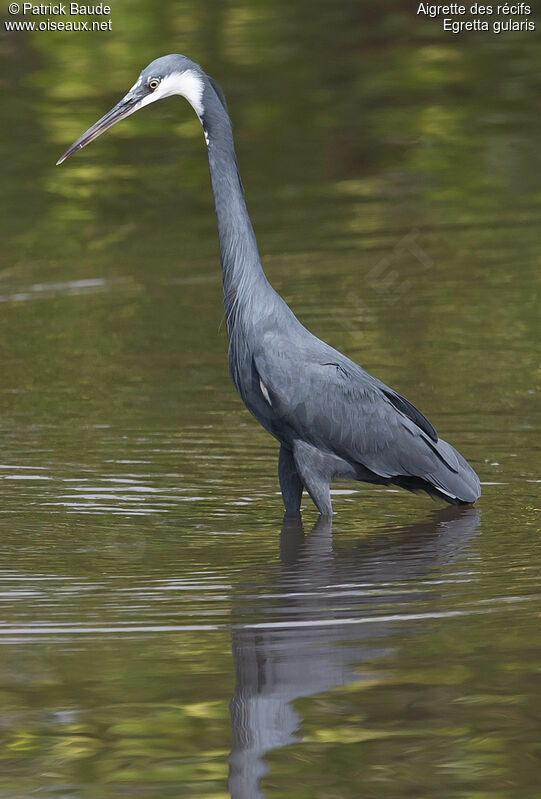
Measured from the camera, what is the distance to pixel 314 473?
7.41m

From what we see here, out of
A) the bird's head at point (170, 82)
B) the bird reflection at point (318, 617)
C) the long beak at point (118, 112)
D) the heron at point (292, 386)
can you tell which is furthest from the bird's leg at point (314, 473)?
the long beak at point (118, 112)

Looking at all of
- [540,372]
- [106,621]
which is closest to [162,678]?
[106,621]

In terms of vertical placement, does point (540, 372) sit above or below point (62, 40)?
below

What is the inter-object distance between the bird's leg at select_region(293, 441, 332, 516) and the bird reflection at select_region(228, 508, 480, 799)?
11 centimetres

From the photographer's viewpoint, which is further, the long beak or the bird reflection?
the long beak

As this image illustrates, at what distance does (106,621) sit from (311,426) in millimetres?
1783

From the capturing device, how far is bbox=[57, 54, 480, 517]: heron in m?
7.36

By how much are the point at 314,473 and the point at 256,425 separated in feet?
6.71

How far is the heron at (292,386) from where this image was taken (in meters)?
7.36

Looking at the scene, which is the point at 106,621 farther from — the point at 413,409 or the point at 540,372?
the point at 540,372

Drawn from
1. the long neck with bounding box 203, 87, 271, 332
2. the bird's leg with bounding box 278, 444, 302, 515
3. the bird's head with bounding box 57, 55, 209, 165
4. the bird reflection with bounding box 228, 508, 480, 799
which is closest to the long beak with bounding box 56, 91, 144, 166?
the bird's head with bounding box 57, 55, 209, 165

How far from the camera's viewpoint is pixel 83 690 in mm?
5289

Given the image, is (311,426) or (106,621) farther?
(311,426)

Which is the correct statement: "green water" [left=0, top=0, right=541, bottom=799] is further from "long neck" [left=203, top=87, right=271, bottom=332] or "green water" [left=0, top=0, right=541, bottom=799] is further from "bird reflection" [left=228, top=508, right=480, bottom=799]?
"long neck" [left=203, top=87, right=271, bottom=332]
